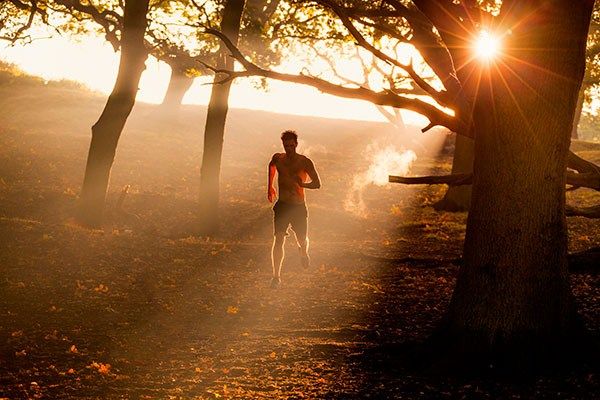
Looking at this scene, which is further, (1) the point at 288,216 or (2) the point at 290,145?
(1) the point at 288,216

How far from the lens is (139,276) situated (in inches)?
422

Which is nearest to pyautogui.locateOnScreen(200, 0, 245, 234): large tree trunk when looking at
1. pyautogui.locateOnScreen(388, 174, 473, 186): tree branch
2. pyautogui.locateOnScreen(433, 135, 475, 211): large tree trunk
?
pyautogui.locateOnScreen(433, 135, 475, 211): large tree trunk

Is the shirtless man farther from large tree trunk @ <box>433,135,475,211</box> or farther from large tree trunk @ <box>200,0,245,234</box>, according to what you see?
large tree trunk @ <box>433,135,475,211</box>

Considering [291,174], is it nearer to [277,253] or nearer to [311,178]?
[311,178]

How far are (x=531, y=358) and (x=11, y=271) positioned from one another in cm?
689

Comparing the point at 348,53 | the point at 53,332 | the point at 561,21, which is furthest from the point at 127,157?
the point at 561,21

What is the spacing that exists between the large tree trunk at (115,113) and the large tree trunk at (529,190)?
1016 cm

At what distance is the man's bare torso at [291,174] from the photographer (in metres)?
9.84

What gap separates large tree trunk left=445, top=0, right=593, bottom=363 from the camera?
20.4 ft

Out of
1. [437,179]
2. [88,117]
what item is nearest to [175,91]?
[88,117]

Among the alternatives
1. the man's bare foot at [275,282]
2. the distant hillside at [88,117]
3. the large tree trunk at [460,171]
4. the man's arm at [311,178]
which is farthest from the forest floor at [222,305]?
the distant hillside at [88,117]

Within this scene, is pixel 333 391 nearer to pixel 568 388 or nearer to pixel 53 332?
pixel 568 388

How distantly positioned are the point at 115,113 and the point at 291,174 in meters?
6.36

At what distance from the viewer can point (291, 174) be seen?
985 cm
